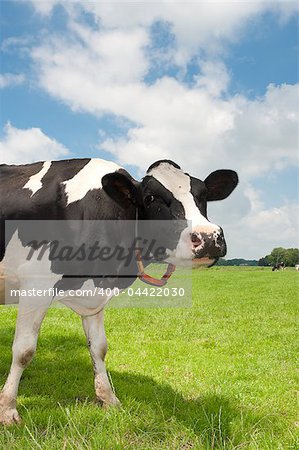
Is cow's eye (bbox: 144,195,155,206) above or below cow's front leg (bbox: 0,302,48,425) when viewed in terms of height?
above

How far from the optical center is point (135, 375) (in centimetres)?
812

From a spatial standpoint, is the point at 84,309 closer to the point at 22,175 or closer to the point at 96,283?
the point at 96,283

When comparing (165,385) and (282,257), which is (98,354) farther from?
(282,257)

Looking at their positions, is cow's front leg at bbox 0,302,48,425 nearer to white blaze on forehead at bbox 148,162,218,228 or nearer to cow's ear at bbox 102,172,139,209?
cow's ear at bbox 102,172,139,209

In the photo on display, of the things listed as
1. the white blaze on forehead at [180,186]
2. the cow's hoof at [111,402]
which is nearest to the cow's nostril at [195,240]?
the white blaze on forehead at [180,186]

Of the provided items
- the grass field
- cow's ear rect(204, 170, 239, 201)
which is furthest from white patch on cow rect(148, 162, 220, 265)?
the grass field

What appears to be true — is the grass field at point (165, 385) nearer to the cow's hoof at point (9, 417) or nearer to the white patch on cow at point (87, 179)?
the cow's hoof at point (9, 417)

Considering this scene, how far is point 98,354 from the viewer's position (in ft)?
21.4

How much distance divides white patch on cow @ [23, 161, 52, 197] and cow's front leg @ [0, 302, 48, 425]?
1.48 metres

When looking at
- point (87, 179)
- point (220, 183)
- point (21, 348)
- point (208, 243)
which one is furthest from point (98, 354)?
point (220, 183)

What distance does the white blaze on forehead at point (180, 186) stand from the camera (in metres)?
4.94

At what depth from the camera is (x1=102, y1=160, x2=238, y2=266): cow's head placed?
474 cm

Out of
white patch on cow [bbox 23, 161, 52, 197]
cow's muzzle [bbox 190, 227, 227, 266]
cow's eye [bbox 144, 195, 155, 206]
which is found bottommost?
cow's muzzle [bbox 190, 227, 227, 266]

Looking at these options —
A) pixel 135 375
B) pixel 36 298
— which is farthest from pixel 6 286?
pixel 135 375
